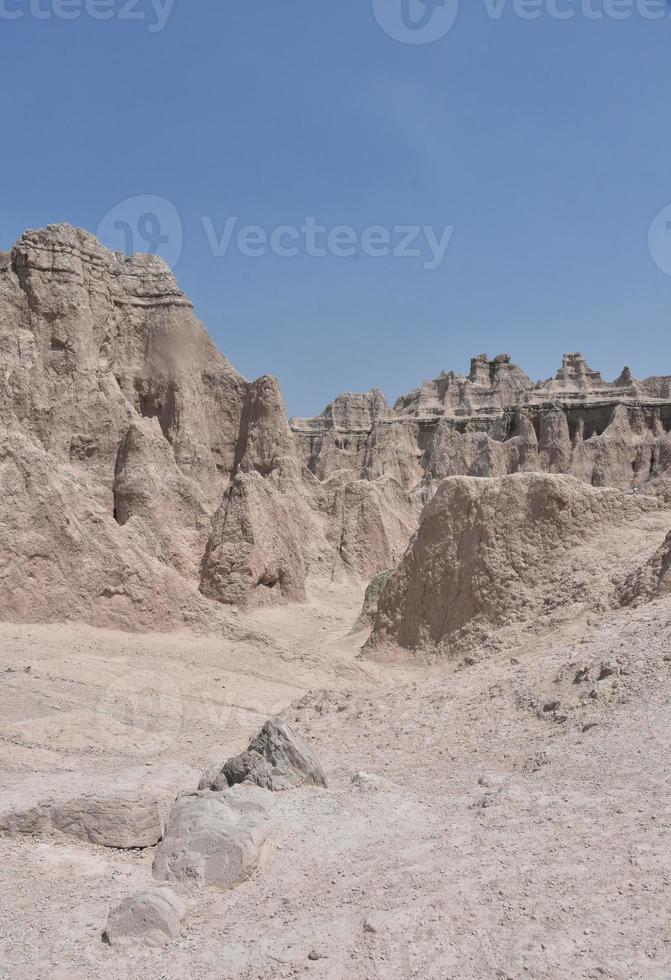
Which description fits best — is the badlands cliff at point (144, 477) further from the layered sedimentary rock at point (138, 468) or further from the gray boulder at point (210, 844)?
the gray boulder at point (210, 844)

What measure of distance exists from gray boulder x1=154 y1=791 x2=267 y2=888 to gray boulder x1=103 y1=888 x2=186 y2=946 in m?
0.44

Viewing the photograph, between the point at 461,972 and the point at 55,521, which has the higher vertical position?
the point at 55,521

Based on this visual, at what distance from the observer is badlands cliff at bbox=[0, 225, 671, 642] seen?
489 inches

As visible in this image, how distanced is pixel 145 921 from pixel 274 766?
1.99 metres

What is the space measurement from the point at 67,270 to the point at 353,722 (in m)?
15.8

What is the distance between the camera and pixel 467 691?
7.79 metres

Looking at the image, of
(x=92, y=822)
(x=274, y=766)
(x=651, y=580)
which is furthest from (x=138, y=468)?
(x=92, y=822)

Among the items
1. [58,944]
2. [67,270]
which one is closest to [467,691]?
[58,944]

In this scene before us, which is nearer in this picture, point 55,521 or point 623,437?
point 55,521

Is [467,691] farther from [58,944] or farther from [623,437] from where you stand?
[623,437]

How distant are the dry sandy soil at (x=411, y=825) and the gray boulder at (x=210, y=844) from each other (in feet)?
0.35

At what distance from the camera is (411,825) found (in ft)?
17.0

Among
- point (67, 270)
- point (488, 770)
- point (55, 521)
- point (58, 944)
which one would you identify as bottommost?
point (58, 944)

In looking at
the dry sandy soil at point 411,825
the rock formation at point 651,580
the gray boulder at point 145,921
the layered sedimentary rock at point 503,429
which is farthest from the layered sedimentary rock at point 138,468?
the layered sedimentary rock at point 503,429
